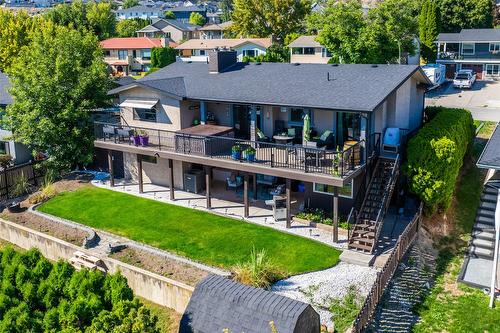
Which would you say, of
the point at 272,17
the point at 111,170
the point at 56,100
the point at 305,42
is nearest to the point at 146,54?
the point at 272,17

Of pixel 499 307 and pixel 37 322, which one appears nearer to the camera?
pixel 37 322

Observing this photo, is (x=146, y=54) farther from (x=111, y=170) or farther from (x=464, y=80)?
(x=111, y=170)

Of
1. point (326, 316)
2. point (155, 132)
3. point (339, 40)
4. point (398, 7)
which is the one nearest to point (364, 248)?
point (326, 316)

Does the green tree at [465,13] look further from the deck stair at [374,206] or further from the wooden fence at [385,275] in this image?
the wooden fence at [385,275]

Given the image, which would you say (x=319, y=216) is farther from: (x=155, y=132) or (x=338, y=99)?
(x=155, y=132)

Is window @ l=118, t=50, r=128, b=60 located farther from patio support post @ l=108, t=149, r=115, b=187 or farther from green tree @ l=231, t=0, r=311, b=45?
patio support post @ l=108, t=149, r=115, b=187
